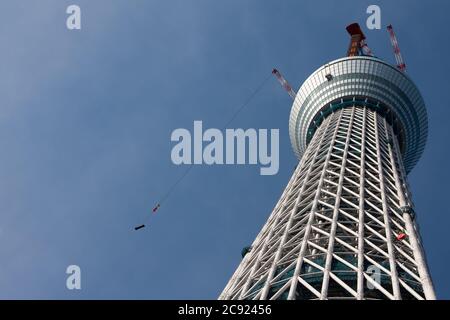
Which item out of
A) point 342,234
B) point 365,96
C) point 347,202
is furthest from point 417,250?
point 365,96

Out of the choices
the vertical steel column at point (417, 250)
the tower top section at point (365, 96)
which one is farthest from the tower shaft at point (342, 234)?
the tower top section at point (365, 96)

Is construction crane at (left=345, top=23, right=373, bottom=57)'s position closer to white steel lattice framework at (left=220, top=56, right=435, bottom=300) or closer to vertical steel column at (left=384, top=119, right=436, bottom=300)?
white steel lattice framework at (left=220, top=56, right=435, bottom=300)

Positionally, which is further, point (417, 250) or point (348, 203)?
point (348, 203)

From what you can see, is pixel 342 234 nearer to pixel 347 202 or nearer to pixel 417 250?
pixel 417 250

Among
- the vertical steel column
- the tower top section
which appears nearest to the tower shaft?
the vertical steel column
